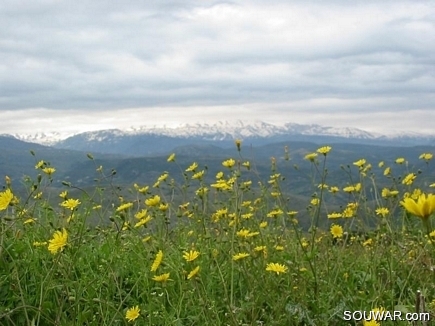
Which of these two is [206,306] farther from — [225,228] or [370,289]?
[225,228]

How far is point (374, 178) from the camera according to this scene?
5.76 m

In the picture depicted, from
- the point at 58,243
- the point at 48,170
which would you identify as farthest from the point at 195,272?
the point at 48,170

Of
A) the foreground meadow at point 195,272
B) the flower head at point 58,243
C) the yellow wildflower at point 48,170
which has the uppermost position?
the yellow wildflower at point 48,170

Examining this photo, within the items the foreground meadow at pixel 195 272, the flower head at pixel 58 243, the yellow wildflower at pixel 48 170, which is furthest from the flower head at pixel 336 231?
the yellow wildflower at pixel 48 170

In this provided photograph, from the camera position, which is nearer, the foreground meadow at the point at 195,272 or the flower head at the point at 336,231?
the foreground meadow at the point at 195,272

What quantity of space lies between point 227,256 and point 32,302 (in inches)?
61.3

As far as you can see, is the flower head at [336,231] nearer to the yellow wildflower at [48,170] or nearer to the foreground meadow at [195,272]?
the foreground meadow at [195,272]

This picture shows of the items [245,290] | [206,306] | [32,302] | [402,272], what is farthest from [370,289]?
[32,302]

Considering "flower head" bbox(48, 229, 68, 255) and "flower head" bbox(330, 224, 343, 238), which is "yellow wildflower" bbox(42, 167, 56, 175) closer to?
"flower head" bbox(48, 229, 68, 255)

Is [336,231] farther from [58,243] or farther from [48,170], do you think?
[48,170]

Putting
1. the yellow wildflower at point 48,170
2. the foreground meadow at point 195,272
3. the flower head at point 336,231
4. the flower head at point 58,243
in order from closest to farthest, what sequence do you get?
1. the flower head at point 58,243
2. the foreground meadow at point 195,272
3. the flower head at point 336,231
4. the yellow wildflower at point 48,170

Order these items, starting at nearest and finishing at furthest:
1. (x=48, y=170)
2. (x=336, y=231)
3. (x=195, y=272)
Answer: (x=195, y=272) < (x=336, y=231) < (x=48, y=170)

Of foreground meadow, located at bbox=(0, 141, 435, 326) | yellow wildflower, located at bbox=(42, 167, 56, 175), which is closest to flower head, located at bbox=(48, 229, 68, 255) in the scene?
foreground meadow, located at bbox=(0, 141, 435, 326)

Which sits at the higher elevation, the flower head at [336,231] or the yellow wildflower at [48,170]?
the yellow wildflower at [48,170]
